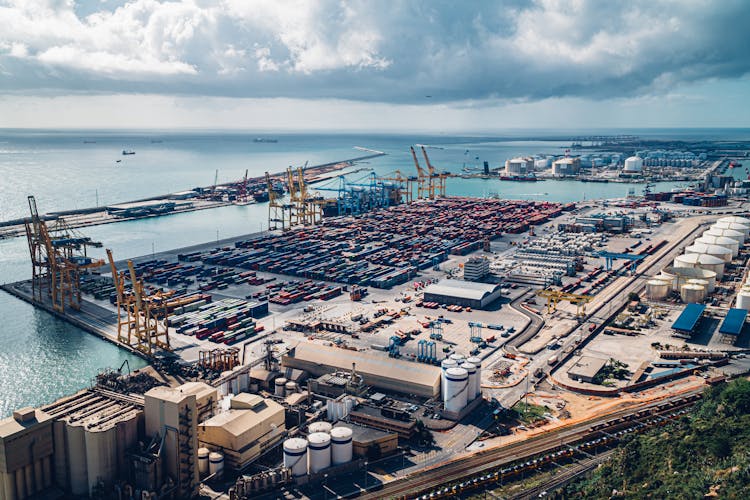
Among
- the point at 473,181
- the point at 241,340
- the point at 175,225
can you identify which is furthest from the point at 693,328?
the point at 473,181

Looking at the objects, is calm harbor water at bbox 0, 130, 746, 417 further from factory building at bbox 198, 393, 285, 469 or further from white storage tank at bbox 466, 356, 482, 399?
white storage tank at bbox 466, 356, 482, 399

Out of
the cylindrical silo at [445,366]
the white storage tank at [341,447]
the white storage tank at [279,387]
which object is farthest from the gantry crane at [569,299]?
the white storage tank at [341,447]

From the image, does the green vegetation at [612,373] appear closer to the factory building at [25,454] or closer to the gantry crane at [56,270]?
the factory building at [25,454]

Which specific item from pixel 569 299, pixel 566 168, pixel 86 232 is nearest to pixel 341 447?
pixel 569 299

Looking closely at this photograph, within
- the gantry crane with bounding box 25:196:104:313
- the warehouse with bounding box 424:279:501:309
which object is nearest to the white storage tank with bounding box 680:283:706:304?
the warehouse with bounding box 424:279:501:309

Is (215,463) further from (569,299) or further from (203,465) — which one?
(569,299)
